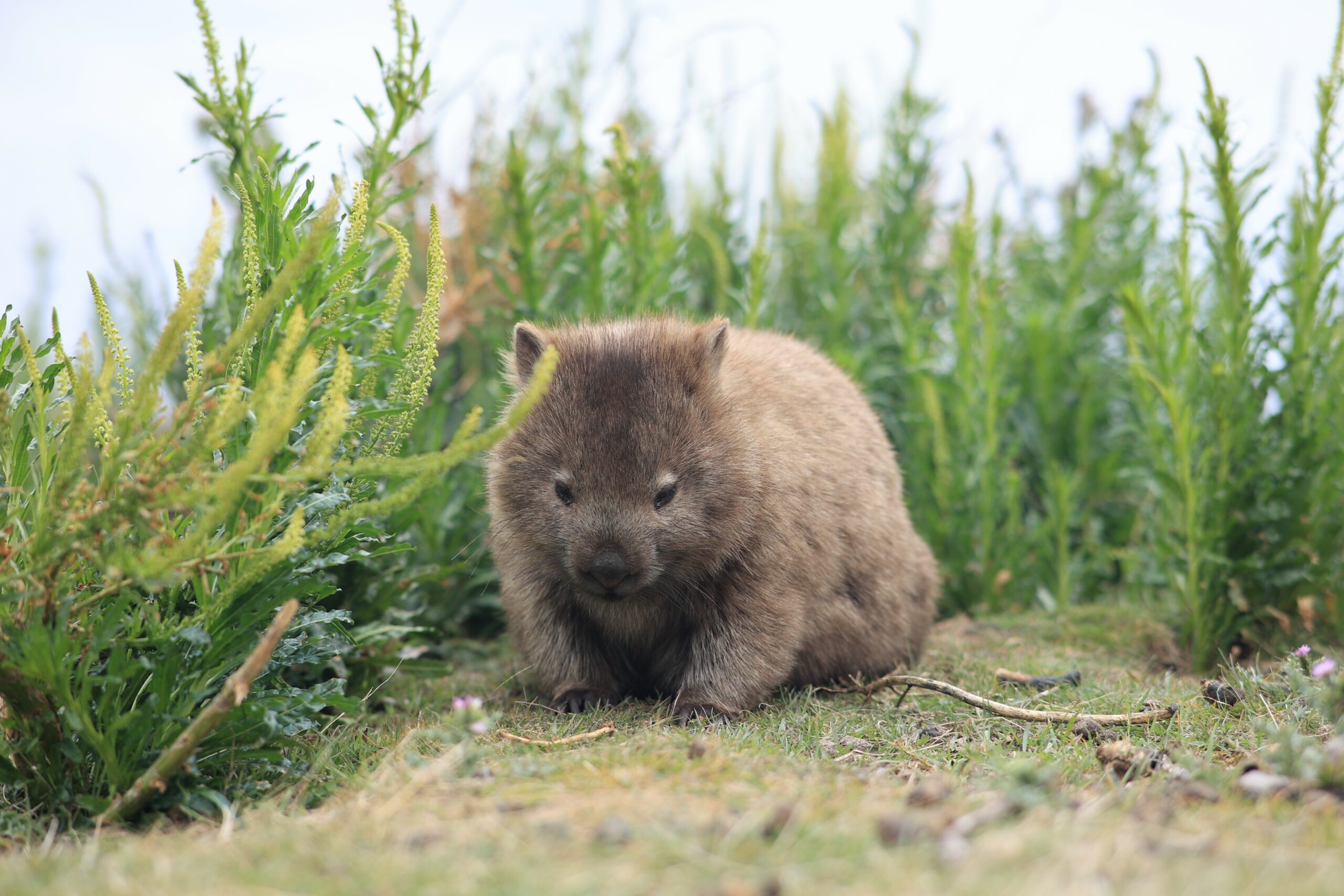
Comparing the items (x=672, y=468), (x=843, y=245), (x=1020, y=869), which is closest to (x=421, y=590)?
(x=672, y=468)

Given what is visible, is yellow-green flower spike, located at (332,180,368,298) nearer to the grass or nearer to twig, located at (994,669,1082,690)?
the grass

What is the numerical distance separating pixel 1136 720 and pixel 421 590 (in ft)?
12.0

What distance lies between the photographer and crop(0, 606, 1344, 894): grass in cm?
230

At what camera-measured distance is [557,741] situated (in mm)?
3939

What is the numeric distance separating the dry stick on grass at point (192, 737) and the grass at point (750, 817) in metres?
0.19

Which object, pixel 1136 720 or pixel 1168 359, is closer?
pixel 1136 720

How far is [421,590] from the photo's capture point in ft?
19.3

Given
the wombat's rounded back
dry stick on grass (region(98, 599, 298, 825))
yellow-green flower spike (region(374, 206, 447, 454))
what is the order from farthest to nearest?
1. the wombat's rounded back
2. yellow-green flower spike (region(374, 206, 447, 454))
3. dry stick on grass (region(98, 599, 298, 825))

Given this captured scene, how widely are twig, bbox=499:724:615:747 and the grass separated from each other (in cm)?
3

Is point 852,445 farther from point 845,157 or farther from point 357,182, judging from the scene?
point 845,157

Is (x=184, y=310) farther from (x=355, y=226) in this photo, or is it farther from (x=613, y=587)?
(x=613, y=587)

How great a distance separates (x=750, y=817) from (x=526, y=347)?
2.65 metres

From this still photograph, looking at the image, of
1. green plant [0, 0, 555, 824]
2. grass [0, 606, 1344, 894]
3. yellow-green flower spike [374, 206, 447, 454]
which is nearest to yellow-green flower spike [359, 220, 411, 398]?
green plant [0, 0, 555, 824]

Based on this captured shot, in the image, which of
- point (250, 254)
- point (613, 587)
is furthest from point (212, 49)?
point (613, 587)
